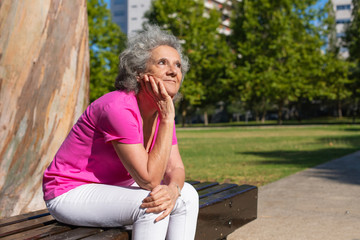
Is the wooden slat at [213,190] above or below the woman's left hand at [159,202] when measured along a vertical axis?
below

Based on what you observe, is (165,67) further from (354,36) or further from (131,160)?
(354,36)

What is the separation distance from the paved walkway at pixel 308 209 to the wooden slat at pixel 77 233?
6.54 feet

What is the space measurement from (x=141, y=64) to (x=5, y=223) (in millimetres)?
1214

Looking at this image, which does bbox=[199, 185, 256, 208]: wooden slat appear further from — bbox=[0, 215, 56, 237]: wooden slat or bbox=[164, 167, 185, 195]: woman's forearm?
bbox=[0, 215, 56, 237]: wooden slat

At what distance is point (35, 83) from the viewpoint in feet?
13.4

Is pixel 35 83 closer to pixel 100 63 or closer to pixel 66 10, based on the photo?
pixel 66 10

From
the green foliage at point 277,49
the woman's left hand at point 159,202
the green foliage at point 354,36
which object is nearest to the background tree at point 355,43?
the green foliage at point 354,36

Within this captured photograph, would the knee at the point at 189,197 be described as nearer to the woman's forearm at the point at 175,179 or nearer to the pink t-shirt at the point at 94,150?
the woman's forearm at the point at 175,179

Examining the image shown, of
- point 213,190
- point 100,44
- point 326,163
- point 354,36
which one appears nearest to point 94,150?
point 213,190

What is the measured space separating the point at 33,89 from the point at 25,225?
1963 mm

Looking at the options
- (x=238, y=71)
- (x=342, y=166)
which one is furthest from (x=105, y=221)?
(x=238, y=71)

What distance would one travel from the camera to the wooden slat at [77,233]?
217cm

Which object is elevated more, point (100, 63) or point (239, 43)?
point (239, 43)

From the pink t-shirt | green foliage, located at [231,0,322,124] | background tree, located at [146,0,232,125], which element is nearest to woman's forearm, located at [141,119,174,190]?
the pink t-shirt
